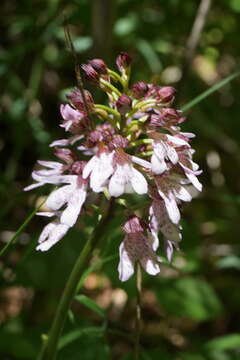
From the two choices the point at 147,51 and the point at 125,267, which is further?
the point at 147,51

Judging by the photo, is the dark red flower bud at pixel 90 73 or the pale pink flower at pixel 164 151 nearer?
the pale pink flower at pixel 164 151

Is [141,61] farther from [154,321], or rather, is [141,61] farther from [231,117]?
[154,321]

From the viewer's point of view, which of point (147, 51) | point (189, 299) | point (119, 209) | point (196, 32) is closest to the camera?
point (119, 209)

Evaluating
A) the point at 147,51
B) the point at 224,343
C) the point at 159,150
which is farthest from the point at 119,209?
the point at 147,51

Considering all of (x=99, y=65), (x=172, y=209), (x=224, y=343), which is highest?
(x=99, y=65)

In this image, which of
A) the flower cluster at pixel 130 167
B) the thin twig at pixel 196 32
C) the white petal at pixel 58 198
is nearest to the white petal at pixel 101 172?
the flower cluster at pixel 130 167

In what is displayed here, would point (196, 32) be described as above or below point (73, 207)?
above

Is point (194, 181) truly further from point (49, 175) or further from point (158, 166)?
point (49, 175)

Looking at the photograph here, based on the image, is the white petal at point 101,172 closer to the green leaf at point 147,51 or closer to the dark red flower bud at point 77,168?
the dark red flower bud at point 77,168
